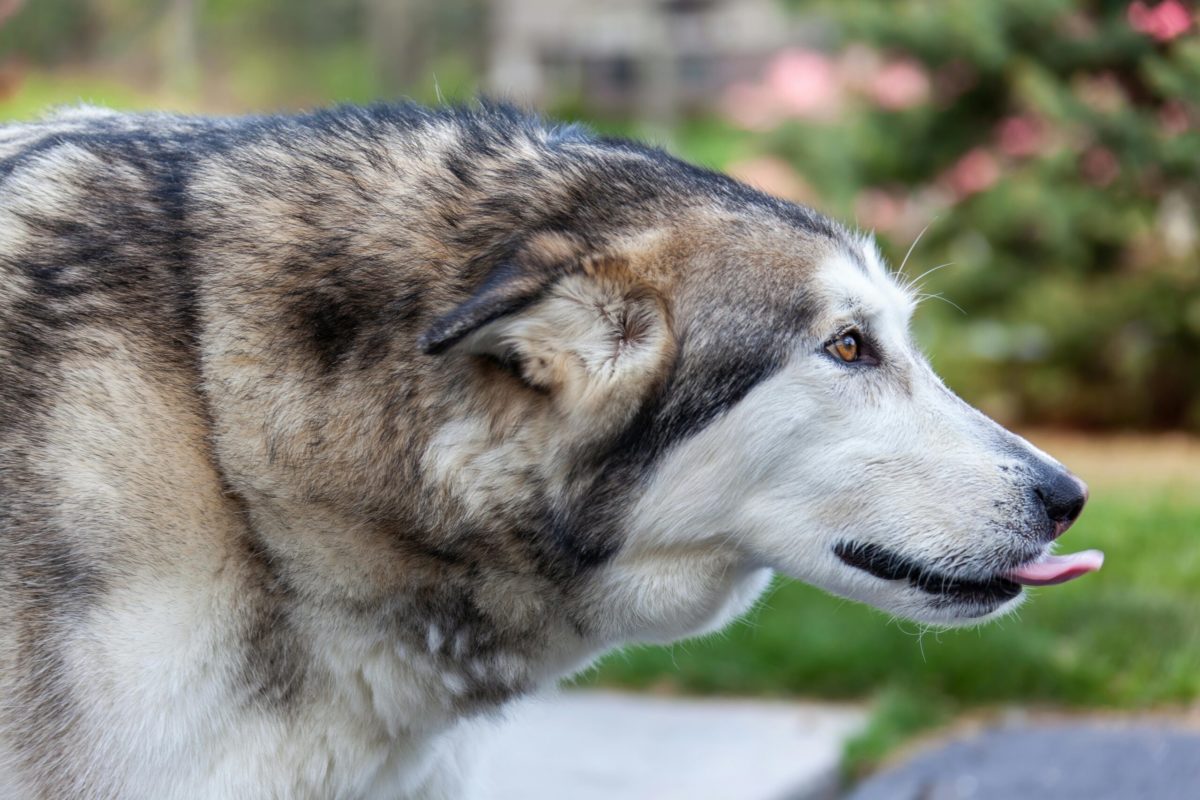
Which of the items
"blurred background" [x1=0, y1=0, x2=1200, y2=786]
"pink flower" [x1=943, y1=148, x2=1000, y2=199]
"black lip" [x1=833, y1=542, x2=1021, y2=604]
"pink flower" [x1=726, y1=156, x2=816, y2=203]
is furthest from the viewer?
"pink flower" [x1=726, y1=156, x2=816, y2=203]

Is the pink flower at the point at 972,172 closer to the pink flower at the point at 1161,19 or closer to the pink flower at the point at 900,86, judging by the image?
the pink flower at the point at 900,86

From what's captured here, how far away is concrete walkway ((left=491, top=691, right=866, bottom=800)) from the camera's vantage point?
14.8 ft

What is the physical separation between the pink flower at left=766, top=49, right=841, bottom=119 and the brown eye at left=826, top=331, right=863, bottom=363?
642cm

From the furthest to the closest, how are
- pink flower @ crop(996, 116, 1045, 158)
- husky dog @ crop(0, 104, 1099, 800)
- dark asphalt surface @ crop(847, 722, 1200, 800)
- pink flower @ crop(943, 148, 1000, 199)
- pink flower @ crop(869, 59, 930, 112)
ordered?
1. pink flower @ crop(869, 59, 930, 112)
2. pink flower @ crop(943, 148, 1000, 199)
3. pink flower @ crop(996, 116, 1045, 158)
4. dark asphalt surface @ crop(847, 722, 1200, 800)
5. husky dog @ crop(0, 104, 1099, 800)

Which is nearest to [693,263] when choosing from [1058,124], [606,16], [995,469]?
[995,469]

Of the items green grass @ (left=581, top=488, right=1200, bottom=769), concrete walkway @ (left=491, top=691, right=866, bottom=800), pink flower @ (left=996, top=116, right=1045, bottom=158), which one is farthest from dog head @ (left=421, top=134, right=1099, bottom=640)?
pink flower @ (left=996, top=116, right=1045, bottom=158)

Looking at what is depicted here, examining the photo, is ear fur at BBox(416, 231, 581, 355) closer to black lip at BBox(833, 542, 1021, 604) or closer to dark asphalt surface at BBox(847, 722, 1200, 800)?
Result: black lip at BBox(833, 542, 1021, 604)

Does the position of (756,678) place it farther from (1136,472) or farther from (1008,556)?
(1136,472)

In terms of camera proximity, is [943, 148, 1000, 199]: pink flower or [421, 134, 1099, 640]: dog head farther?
[943, 148, 1000, 199]: pink flower

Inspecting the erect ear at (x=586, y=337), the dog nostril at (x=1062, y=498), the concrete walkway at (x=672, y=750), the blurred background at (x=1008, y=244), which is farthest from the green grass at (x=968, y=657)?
the erect ear at (x=586, y=337)

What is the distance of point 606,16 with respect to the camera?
27.7 m

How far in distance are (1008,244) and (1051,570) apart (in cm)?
581

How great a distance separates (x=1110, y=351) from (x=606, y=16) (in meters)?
21.0

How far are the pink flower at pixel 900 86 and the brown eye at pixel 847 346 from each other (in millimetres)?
6040
